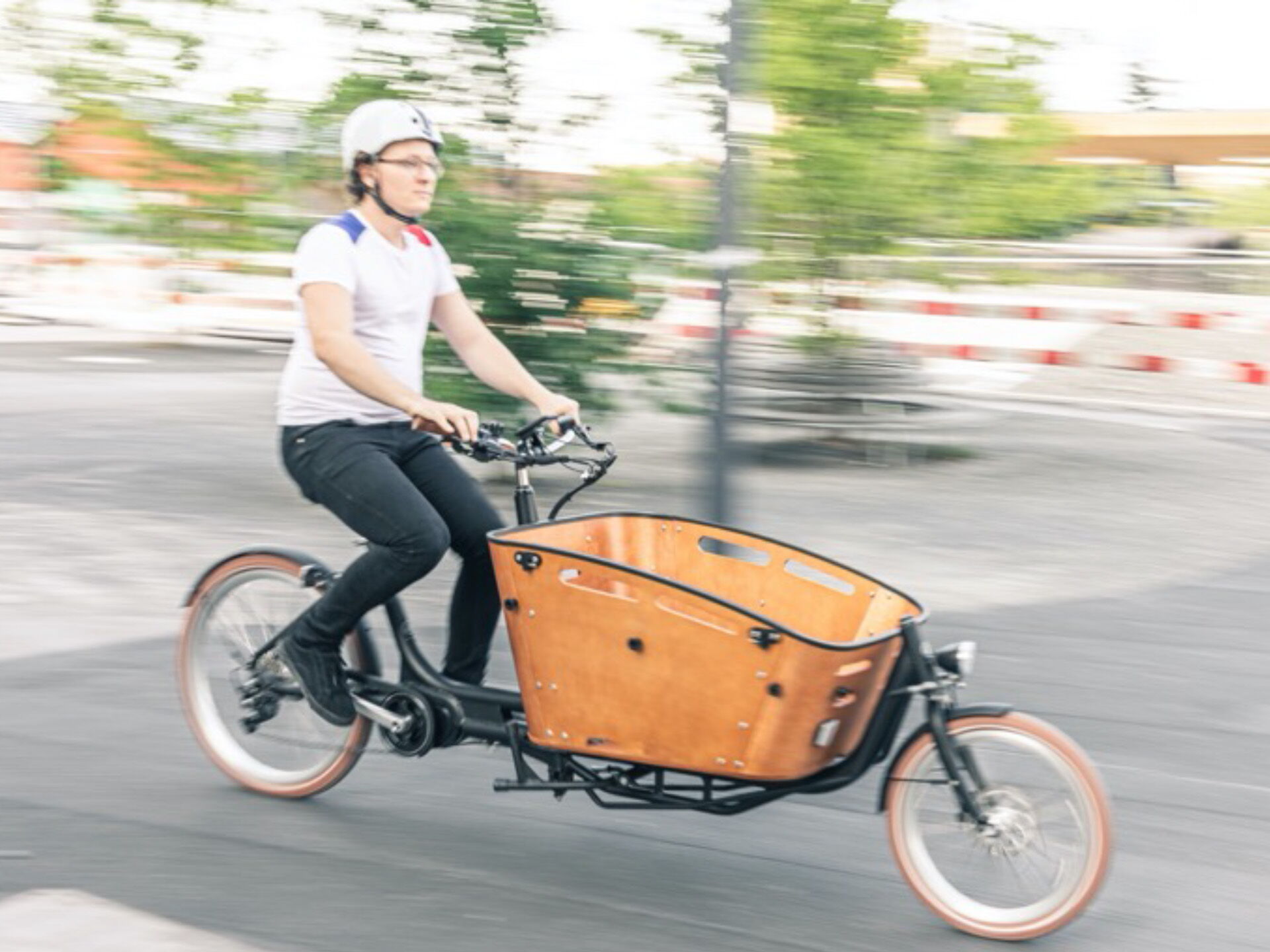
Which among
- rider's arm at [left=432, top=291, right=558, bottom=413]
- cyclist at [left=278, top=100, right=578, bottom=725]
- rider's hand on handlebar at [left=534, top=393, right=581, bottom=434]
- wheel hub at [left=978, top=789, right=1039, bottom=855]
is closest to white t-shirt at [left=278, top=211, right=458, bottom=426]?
cyclist at [left=278, top=100, right=578, bottom=725]

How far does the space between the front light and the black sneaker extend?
158cm

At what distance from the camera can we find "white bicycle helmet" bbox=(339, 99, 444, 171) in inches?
183

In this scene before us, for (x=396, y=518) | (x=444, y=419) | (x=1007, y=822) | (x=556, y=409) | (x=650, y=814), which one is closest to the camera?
Result: (x=1007, y=822)

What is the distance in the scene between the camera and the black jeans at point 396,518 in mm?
4648

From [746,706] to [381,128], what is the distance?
1682 millimetres

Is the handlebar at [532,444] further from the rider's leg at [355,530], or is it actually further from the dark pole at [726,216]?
the dark pole at [726,216]

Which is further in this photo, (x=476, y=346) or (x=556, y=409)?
(x=476, y=346)

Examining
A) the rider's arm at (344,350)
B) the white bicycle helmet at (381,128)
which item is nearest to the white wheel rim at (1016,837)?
the rider's arm at (344,350)

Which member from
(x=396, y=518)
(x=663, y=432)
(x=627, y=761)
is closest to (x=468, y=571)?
(x=396, y=518)

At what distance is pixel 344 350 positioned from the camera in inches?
178

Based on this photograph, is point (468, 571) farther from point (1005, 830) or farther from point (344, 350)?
point (1005, 830)

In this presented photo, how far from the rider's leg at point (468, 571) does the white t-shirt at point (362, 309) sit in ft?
0.65

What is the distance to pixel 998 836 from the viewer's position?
4137 millimetres

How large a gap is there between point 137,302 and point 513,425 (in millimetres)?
14063
